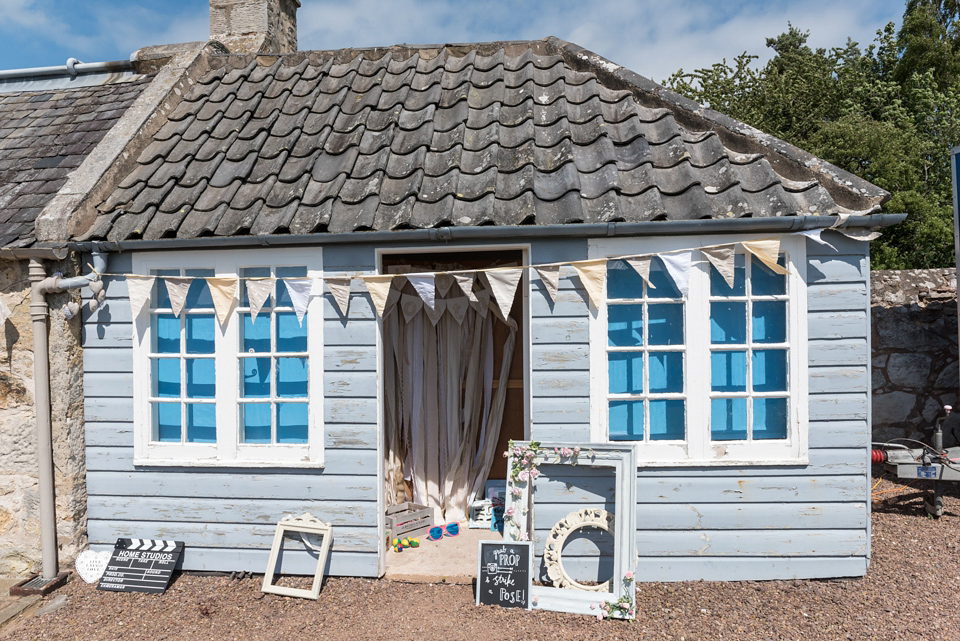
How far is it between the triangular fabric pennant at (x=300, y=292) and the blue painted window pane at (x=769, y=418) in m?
3.38

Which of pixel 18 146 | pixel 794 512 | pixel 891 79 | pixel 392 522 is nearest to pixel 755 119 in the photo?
pixel 891 79

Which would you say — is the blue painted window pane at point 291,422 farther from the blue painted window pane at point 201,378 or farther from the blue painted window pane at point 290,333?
the blue painted window pane at point 201,378

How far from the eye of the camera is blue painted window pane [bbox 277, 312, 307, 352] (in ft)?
14.2

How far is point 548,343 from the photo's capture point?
4.13 meters

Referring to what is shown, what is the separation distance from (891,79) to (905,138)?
6.56 meters

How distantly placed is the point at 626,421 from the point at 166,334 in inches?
142

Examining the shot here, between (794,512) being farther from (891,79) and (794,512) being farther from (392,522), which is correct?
(891,79)

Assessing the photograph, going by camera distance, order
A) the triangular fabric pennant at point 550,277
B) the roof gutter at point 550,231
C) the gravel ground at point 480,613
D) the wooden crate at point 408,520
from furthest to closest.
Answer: the wooden crate at point 408,520 → the triangular fabric pennant at point 550,277 → the roof gutter at point 550,231 → the gravel ground at point 480,613

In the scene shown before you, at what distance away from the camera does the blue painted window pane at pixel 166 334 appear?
4418 millimetres

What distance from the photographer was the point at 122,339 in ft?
14.4

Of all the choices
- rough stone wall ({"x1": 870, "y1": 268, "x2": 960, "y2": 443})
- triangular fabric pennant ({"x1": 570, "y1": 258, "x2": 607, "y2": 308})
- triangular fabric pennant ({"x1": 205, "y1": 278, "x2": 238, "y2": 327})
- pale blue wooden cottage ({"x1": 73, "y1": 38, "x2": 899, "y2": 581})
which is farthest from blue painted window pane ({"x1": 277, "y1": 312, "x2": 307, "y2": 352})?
rough stone wall ({"x1": 870, "y1": 268, "x2": 960, "y2": 443})

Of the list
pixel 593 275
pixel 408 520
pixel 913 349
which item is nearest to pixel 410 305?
pixel 408 520

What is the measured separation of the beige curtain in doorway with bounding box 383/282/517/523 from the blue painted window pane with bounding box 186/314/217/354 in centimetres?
165

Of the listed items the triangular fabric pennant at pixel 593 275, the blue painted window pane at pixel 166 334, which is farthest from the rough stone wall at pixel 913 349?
the blue painted window pane at pixel 166 334
